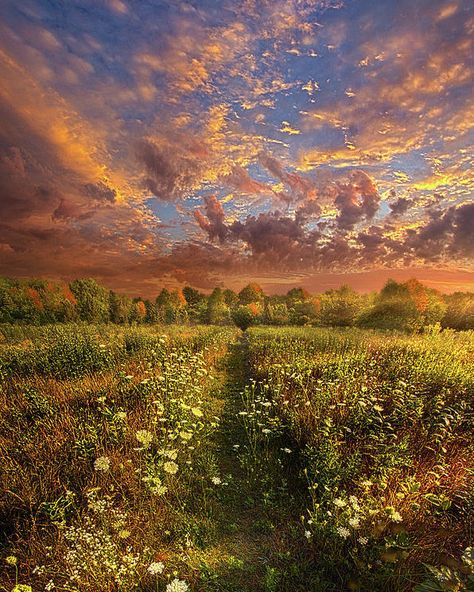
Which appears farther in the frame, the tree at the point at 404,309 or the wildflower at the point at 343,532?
the tree at the point at 404,309

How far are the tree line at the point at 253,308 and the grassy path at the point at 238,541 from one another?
23.8m

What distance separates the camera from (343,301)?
36.3 m

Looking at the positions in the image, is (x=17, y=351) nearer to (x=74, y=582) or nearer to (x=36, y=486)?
(x=36, y=486)

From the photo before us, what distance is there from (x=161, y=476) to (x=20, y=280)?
7284cm

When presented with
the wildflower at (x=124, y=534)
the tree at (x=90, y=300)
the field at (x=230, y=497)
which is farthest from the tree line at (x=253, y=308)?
the wildflower at (x=124, y=534)

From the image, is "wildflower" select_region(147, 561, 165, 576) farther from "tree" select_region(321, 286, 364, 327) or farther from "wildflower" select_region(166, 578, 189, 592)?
"tree" select_region(321, 286, 364, 327)

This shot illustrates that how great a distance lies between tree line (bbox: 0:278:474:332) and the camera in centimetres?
3228

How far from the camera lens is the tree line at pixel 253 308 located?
32281mm

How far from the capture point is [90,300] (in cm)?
4794

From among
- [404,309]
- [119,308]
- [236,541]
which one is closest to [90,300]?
[119,308]

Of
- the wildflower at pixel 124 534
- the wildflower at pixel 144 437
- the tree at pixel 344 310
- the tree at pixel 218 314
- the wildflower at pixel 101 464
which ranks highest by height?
the wildflower at pixel 144 437

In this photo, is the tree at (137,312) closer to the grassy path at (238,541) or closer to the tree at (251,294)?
the tree at (251,294)

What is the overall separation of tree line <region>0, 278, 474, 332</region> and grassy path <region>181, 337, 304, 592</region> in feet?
78.1

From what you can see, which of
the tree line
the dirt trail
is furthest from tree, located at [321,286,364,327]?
the dirt trail
